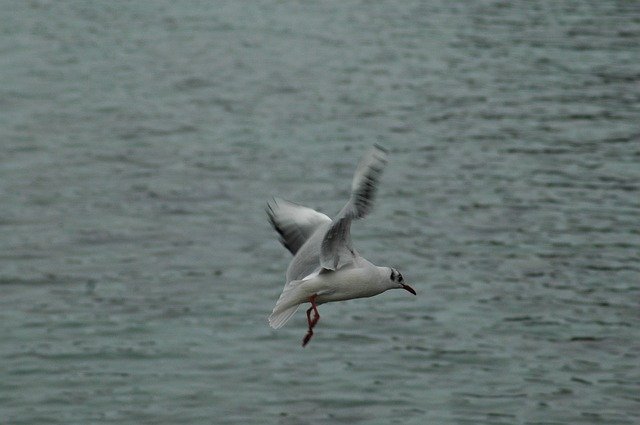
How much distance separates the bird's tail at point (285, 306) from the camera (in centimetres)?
1052

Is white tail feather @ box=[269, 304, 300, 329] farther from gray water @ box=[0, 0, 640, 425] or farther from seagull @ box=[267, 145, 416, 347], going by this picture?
gray water @ box=[0, 0, 640, 425]

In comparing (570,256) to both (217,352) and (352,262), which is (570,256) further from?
(352,262)

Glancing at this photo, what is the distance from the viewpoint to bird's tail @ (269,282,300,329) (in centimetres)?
1052

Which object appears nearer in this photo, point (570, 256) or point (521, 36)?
point (570, 256)

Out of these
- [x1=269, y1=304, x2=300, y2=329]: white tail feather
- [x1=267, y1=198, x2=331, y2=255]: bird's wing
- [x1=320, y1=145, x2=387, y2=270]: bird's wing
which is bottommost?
[x1=269, y1=304, x2=300, y2=329]: white tail feather

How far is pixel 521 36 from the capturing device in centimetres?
3872

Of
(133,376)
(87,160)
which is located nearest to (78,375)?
(133,376)

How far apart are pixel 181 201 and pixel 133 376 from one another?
7.74 m

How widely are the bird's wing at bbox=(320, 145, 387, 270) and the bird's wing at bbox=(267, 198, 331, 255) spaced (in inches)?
53.5

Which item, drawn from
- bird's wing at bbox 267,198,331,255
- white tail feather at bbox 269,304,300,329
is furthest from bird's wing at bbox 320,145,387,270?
bird's wing at bbox 267,198,331,255

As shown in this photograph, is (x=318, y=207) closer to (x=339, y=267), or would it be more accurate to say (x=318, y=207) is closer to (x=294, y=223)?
(x=294, y=223)

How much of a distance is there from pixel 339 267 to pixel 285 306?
1.87ft

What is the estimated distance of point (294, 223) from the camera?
1195 centimetres

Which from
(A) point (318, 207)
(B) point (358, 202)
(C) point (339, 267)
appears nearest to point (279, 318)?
(C) point (339, 267)
